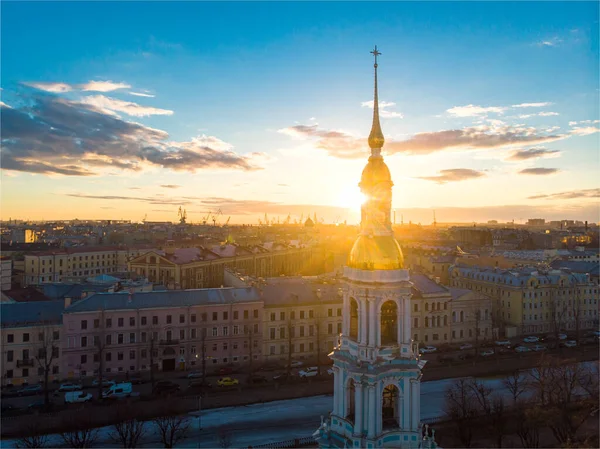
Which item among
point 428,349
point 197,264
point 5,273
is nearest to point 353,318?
point 428,349

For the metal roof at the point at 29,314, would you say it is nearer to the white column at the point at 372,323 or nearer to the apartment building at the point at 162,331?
the apartment building at the point at 162,331

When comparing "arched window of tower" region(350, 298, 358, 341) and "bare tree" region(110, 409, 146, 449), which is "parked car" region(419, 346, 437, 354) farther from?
"arched window of tower" region(350, 298, 358, 341)

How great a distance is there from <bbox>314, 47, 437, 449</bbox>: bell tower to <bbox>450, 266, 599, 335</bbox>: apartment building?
178ft

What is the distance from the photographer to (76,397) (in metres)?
40.9

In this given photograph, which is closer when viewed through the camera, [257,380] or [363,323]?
[363,323]

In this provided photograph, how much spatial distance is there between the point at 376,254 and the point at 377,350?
3.43 metres

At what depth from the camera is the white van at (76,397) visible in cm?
4059

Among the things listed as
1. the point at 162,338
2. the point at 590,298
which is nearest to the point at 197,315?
the point at 162,338

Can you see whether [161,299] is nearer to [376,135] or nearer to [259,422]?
[259,422]

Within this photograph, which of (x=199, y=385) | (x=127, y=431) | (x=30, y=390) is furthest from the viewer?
(x=199, y=385)

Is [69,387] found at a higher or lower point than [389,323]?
lower

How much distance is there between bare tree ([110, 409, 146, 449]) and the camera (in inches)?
1208

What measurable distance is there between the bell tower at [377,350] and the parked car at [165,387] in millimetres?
28574

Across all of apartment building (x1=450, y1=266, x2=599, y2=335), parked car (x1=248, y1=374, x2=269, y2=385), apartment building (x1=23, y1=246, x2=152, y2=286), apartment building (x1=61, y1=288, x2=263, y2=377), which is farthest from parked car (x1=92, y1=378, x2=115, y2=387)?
apartment building (x1=450, y1=266, x2=599, y2=335)
